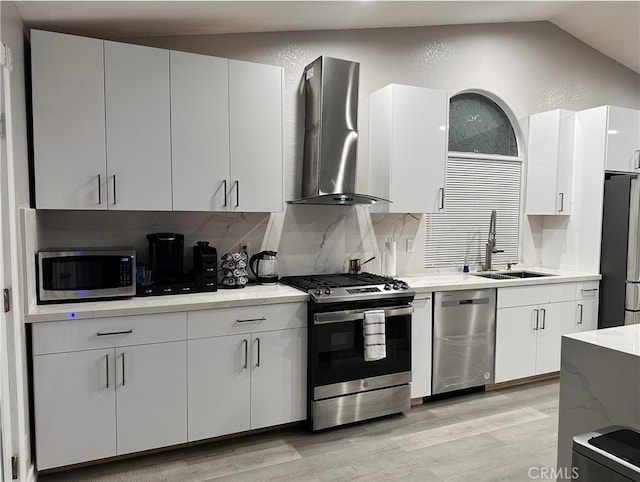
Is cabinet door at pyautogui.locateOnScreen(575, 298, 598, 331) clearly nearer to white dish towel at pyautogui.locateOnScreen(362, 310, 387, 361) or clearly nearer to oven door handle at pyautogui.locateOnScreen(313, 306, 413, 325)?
oven door handle at pyautogui.locateOnScreen(313, 306, 413, 325)

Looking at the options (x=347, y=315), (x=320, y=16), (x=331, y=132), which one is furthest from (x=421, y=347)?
(x=320, y=16)

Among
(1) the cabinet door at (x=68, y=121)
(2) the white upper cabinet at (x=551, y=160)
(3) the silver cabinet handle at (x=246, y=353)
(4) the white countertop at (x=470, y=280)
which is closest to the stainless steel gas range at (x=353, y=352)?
(4) the white countertop at (x=470, y=280)

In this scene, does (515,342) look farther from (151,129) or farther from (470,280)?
(151,129)

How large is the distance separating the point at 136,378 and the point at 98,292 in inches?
20.8

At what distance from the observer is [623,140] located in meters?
4.32

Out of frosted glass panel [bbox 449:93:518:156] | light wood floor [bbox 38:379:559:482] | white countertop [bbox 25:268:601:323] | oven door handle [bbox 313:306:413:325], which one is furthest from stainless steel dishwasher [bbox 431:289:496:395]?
frosted glass panel [bbox 449:93:518:156]

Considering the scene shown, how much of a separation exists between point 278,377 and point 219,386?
38cm

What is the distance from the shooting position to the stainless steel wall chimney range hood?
11.0ft

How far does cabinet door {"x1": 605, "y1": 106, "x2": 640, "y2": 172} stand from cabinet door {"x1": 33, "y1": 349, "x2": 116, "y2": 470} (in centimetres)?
438

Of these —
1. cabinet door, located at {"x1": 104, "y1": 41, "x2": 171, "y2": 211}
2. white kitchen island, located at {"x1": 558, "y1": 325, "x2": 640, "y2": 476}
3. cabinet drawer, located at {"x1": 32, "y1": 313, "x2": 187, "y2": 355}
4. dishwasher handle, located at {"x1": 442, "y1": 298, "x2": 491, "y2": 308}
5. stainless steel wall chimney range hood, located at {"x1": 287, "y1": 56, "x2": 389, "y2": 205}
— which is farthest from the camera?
dishwasher handle, located at {"x1": 442, "y1": 298, "x2": 491, "y2": 308}

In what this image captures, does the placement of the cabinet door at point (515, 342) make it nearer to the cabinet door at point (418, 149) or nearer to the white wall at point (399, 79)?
the white wall at point (399, 79)

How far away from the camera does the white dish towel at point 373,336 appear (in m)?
3.11

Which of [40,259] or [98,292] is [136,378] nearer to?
[98,292]

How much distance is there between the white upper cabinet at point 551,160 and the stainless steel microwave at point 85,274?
12.0 ft
